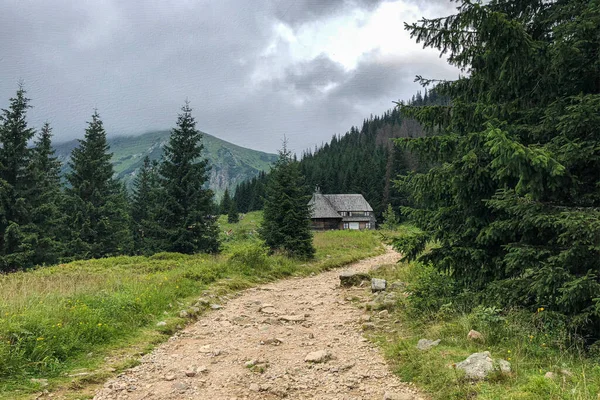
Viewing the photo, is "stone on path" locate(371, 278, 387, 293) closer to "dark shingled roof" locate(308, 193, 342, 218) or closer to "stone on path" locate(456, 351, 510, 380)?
"stone on path" locate(456, 351, 510, 380)

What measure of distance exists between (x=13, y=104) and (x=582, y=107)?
3584 centimetres

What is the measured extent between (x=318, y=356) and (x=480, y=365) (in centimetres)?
272

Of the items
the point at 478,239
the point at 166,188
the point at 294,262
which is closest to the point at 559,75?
the point at 478,239

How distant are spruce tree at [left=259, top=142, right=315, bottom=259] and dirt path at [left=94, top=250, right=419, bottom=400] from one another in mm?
10600

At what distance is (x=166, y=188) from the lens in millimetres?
26938

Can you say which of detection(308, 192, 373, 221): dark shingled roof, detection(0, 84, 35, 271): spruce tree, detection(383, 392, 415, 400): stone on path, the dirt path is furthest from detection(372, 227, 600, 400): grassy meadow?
detection(308, 192, 373, 221): dark shingled roof

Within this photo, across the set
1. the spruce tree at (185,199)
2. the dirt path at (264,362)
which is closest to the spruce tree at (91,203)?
the spruce tree at (185,199)

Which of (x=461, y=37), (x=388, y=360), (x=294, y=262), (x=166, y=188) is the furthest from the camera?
(x=166, y=188)

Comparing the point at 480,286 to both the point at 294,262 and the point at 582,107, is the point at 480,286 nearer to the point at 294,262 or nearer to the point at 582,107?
the point at 582,107

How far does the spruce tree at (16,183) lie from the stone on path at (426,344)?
2935 centimetres

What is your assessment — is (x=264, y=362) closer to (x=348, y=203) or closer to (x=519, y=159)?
(x=519, y=159)

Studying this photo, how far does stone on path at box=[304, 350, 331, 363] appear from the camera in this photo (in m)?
6.14

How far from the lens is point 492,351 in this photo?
527cm

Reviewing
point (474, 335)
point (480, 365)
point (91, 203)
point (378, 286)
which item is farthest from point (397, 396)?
point (91, 203)
